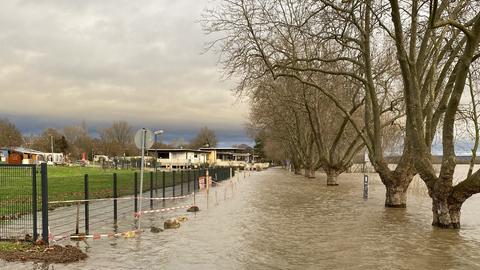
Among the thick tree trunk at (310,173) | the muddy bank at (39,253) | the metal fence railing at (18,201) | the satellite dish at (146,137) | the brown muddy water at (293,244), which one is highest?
the satellite dish at (146,137)

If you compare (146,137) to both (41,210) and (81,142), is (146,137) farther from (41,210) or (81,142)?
(81,142)

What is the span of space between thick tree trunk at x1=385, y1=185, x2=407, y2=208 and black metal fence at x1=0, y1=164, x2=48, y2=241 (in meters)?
14.8

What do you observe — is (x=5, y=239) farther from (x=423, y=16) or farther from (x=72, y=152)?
(x=72, y=152)

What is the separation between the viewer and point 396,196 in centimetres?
2270

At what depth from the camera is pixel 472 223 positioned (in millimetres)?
17891

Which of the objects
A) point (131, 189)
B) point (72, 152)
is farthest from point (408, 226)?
point (72, 152)

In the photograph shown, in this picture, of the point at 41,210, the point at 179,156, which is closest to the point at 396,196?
the point at 41,210

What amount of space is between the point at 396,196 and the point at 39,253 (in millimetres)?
16427

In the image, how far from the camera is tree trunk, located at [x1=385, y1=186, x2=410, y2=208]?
2258 cm

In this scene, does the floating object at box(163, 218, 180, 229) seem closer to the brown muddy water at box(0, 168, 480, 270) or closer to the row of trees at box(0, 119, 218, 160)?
the brown muddy water at box(0, 168, 480, 270)

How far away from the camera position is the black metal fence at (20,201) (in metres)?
11.1

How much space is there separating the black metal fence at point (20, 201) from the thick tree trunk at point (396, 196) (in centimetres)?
1477

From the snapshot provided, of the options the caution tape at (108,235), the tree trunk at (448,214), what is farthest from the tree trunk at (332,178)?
the caution tape at (108,235)

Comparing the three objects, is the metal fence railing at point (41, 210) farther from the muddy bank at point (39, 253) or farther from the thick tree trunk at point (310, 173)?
the thick tree trunk at point (310, 173)
